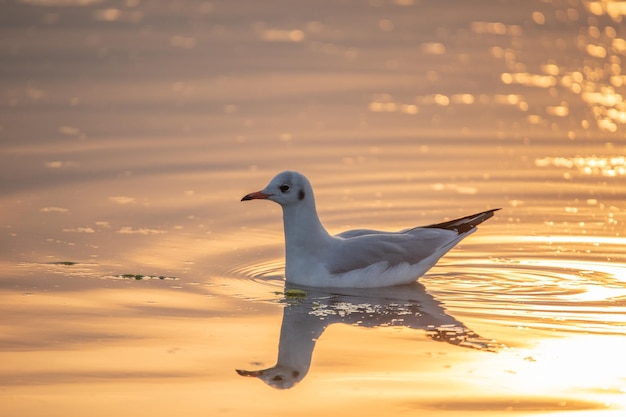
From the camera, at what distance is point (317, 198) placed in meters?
14.0

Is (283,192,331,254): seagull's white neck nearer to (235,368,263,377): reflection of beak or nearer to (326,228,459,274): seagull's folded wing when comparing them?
(326,228,459,274): seagull's folded wing

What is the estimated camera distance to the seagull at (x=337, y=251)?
11195 millimetres

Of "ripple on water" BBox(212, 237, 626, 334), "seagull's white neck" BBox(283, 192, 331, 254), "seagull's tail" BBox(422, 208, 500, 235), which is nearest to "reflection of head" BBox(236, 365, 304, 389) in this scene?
"ripple on water" BBox(212, 237, 626, 334)

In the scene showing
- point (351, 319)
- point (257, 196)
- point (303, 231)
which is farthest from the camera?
point (303, 231)

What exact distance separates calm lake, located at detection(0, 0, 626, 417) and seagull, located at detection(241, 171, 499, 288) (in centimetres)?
17

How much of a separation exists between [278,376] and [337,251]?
2.52 meters

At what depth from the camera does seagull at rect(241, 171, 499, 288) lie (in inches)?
441

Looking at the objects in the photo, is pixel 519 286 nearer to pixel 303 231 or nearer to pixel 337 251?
pixel 337 251

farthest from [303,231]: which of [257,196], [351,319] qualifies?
[351,319]

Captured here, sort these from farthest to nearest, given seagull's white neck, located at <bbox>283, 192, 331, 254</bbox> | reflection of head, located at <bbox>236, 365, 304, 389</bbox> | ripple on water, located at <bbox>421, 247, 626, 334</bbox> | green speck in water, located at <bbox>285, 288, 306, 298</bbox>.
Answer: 1. seagull's white neck, located at <bbox>283, 192, 331, 254</bbox>
2. green speck in water, located at <bbox>285, 288, 306, 298</bbox>
3. ripple on water, located at <bbox>421, 247, 626, 334</bbox>
4. reflection of head, located at <bbox>236, 365, 304, 389</bbox>

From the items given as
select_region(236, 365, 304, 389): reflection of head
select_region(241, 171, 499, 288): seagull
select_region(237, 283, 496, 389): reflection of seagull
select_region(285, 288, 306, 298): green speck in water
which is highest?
select_region(241, 171, 499, 288): seagull

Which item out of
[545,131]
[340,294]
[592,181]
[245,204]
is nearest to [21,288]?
[340,294]

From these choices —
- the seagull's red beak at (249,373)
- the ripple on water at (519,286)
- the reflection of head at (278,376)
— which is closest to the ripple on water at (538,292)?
the ripple on water at (519,286)

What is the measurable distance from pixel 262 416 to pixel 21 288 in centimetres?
361
